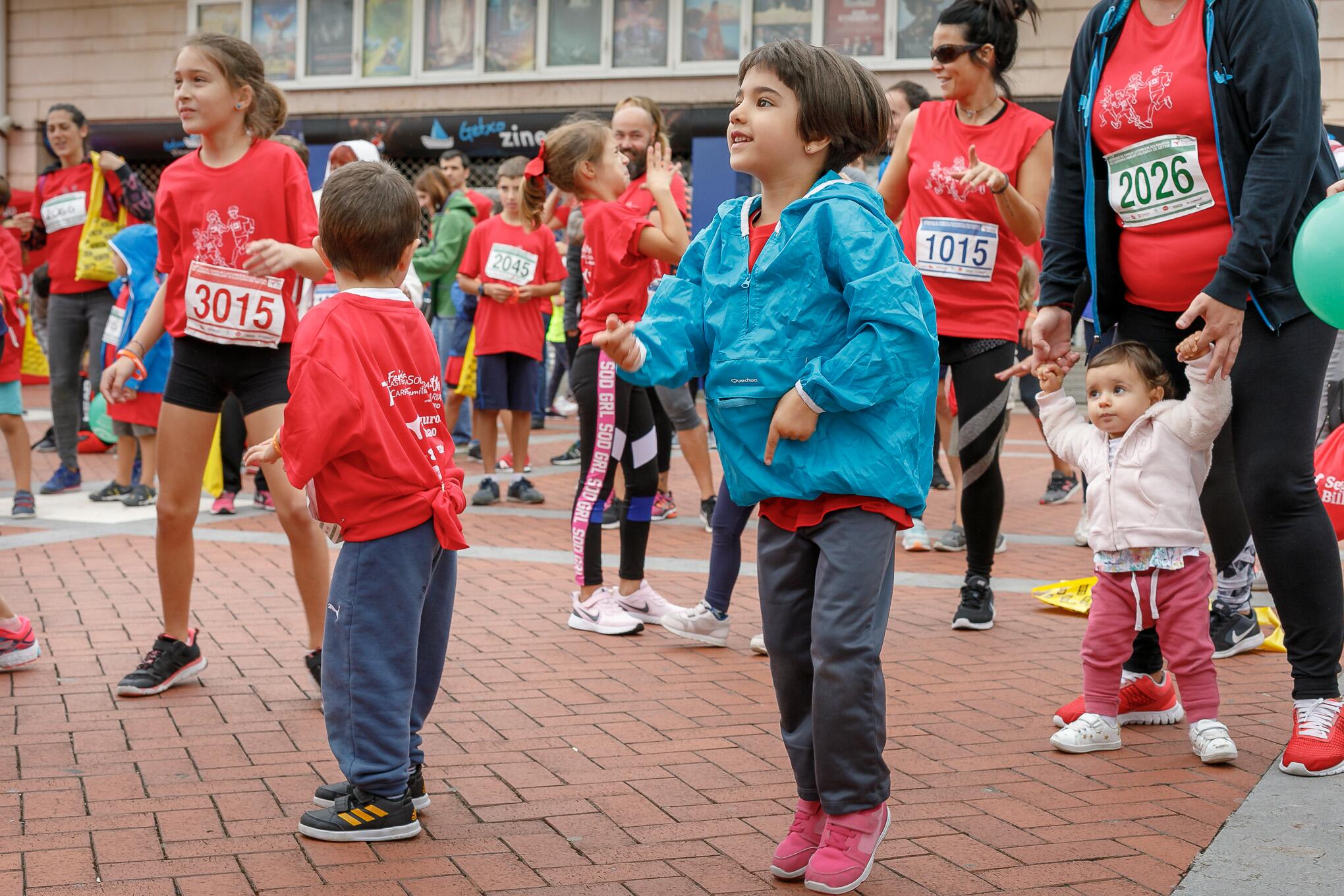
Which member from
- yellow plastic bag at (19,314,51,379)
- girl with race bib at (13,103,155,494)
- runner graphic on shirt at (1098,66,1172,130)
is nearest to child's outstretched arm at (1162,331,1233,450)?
runner graphic on shirt at (1098,66,1172,130)

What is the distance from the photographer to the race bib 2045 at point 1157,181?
12.4 feet

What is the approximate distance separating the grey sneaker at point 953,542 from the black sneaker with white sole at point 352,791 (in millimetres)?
4584

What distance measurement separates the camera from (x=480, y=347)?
9.73 metres

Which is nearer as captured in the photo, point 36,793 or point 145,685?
point 36,793

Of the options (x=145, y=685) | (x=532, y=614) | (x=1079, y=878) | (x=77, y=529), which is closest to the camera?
(x=1079, y=878)

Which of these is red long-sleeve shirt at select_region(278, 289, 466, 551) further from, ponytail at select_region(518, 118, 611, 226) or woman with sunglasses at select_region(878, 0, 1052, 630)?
woman with sunglasses at select_region(878, 0, 1052, 630)

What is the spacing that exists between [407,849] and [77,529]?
5.42m

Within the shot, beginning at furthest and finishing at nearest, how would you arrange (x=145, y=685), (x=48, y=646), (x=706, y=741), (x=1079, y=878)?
(x=48, y=646), (x=145, y=685), (x=706, y=741), (x=1079, y=878)

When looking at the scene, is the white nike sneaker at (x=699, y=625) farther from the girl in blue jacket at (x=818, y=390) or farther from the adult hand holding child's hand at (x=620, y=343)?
the adult hand holding child's hand at (x=620, y=343)

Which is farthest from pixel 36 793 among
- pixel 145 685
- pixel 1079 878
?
pixel 1079 878

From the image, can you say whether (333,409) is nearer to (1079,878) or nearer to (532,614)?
(1079,878)

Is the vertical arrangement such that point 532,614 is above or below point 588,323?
below

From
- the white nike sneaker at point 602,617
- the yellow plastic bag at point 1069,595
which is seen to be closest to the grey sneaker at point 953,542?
the yellow plastic bag at point 1069,595

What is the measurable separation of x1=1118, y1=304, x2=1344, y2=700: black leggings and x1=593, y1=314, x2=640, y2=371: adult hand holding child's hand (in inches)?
66.8
